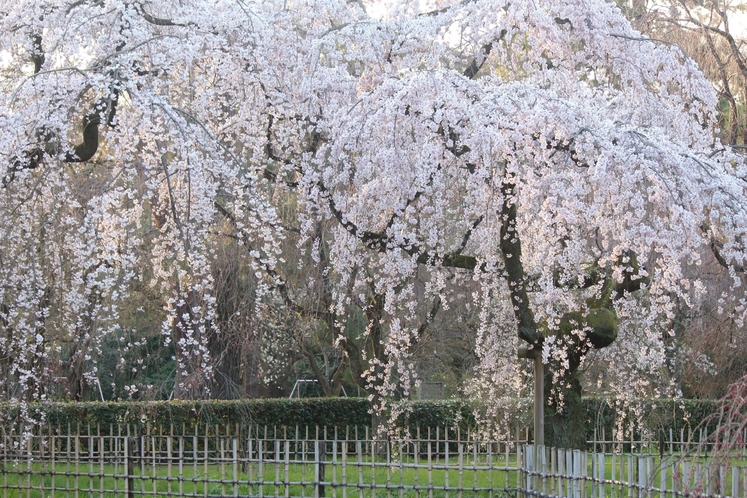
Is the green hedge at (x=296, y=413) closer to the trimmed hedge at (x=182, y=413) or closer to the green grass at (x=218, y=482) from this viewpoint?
the trimmed hedge at (x=182, y=413)

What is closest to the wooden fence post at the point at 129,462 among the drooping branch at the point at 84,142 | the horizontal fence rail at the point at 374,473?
the horizontal fence rail at the point at 374,473

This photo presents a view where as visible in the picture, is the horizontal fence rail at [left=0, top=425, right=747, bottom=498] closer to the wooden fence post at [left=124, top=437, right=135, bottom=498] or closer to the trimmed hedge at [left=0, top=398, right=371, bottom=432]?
the wooden fence post at [left=124, top=437, right=135, bottom=498]

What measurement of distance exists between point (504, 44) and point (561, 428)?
12.0ft

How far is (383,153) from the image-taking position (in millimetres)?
6727

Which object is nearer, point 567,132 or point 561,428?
point 567,132

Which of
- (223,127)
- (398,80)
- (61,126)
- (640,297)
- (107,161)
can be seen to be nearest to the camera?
(61,126)

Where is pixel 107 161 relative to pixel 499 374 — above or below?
above

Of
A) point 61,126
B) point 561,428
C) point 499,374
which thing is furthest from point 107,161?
point 561,428

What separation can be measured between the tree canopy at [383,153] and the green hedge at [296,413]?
263 centimetres

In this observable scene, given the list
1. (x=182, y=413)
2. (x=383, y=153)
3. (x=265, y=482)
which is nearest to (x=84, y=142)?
→ (x=383, y=153)

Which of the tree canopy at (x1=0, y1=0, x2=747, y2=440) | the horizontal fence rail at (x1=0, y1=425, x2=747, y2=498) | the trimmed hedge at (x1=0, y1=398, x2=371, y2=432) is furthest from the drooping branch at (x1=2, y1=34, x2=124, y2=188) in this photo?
the trimmed hedge at (x1=0, y1=398, x2=371, y2=432)

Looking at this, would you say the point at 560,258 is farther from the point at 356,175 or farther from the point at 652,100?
the point at 652,100

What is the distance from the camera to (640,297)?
11.2 meters

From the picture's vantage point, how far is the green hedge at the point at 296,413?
11477mm
